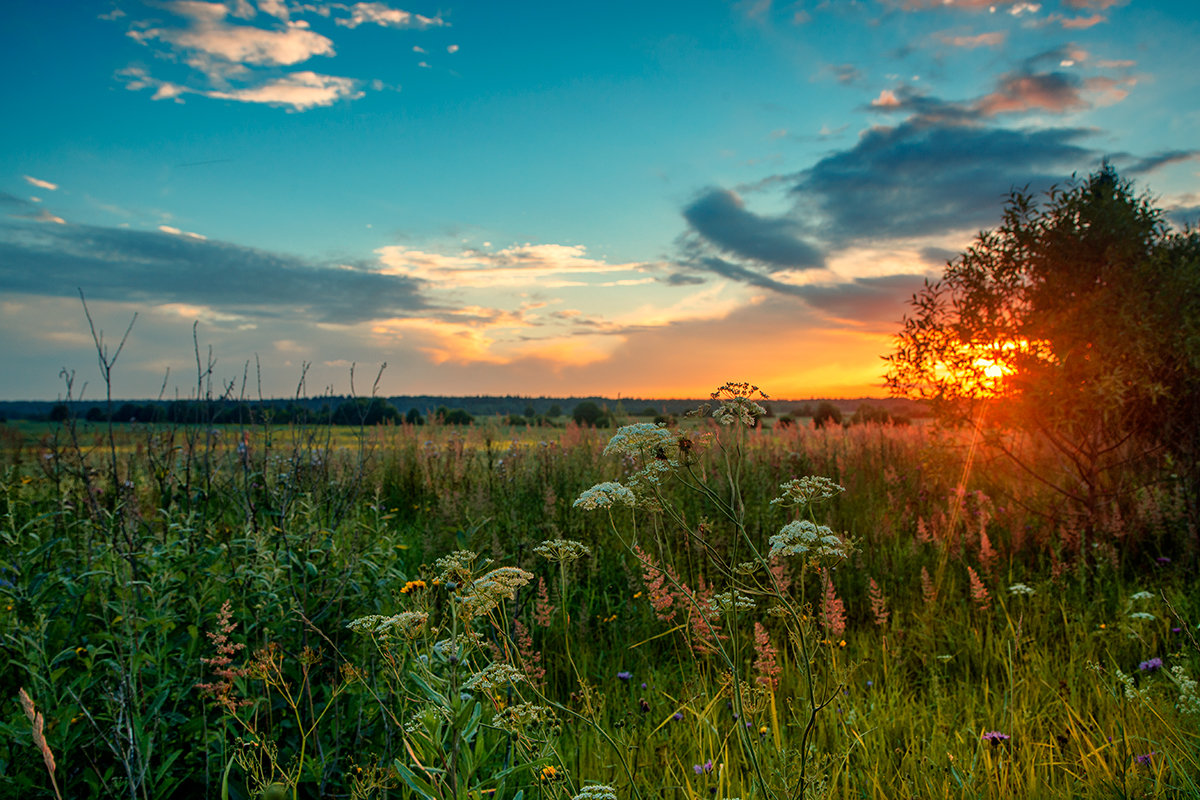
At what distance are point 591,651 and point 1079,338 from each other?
5544 mm

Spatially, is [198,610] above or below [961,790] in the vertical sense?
above

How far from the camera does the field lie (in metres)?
2.09

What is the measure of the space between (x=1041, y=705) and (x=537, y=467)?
6.65 meters

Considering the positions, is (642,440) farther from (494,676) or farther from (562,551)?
(494,676)

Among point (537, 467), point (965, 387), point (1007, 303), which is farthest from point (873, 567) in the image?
point (537, 467)

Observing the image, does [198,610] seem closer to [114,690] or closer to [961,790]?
[114,690]

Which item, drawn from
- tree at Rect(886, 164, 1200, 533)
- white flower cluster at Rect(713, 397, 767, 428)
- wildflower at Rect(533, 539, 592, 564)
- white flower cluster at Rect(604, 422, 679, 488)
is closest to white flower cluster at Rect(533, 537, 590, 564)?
wildflower at Rect(533, 539, 592, 564)

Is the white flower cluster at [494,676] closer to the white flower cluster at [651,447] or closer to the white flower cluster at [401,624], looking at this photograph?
the white flower cluster at [401,624]

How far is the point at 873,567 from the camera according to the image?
5.88 meters

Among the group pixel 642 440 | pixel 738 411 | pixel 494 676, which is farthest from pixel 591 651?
pixel 738 411

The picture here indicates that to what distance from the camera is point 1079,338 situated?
20.5 ft

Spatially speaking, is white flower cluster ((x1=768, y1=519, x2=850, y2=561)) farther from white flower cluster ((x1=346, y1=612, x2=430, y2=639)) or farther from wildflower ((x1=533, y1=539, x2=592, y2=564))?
white flower cluster ((x1=346, y1=612, x2=430, y2=639))

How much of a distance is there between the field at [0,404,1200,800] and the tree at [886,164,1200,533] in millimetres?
569

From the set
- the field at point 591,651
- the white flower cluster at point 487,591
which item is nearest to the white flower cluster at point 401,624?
the field at point 591,651
